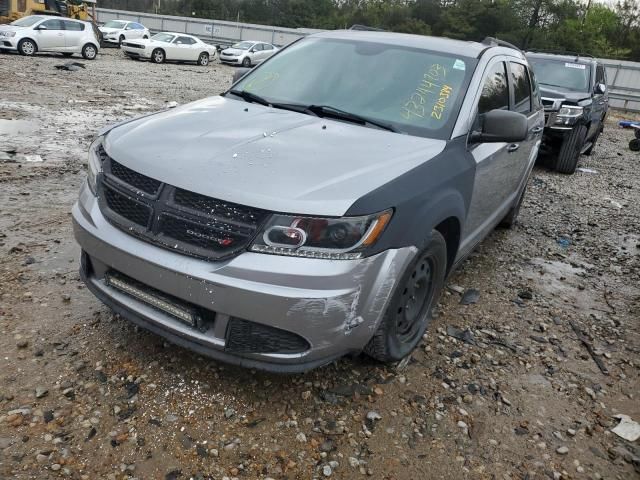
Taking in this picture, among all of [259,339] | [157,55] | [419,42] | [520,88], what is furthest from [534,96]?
[157,55]

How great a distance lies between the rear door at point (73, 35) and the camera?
1795cm

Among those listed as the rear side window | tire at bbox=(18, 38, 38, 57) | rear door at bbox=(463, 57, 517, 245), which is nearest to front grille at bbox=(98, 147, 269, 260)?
rear door at bbox=(463, 57, 517, 245)

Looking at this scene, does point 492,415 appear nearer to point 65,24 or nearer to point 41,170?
point 41,170

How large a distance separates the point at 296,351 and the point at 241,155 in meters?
0.95

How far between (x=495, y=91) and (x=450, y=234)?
1.27 m

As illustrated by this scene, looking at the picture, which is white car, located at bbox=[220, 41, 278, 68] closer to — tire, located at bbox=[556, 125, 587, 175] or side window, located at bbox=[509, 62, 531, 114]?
tire, located at bbox=[556, 125, 587, 175]

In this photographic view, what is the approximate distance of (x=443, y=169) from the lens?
2795 millimetres

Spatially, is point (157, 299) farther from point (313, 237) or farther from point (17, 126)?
point (17, 126)

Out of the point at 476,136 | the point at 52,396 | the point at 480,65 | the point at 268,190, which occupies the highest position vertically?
the point at 480,65

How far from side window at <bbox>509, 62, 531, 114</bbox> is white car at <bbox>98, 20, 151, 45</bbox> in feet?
81.4

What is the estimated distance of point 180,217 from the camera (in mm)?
2275

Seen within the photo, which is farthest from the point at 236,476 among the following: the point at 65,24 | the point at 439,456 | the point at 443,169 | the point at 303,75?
the point at 65,24

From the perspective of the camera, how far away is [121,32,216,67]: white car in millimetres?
21641

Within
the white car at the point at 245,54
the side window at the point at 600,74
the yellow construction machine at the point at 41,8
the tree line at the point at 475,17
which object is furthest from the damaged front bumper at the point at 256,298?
the tree line at the point at 475,17
